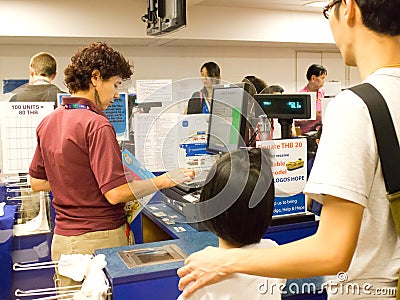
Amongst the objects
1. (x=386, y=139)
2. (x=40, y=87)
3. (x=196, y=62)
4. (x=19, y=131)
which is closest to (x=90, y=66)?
(x=19, y=131)

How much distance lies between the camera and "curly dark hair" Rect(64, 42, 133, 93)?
187cm

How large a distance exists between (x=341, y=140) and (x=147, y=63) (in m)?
5.80

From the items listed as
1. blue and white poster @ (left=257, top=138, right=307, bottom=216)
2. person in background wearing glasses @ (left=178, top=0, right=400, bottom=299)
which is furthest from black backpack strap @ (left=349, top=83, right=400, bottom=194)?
blue and white poster @ (left=257, top=138, right=307, bottom=216)

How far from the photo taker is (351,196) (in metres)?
0.73

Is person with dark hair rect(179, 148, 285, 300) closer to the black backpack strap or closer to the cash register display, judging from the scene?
the black backpack strap

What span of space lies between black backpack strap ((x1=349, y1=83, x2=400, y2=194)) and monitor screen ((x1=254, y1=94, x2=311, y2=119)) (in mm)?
958

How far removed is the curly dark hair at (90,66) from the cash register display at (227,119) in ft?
1.48

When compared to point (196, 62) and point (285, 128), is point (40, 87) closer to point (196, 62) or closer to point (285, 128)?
point (285, 128)

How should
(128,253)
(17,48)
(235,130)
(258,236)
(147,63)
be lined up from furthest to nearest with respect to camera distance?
(147,63) → (17,48) → (235,130) → (128,253) → (258,236)

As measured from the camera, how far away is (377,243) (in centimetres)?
83

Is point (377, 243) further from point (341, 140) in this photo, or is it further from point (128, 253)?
point (128, 253)

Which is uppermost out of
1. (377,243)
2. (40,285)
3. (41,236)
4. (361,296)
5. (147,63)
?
(147,63)

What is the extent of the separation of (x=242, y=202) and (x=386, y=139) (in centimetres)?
47

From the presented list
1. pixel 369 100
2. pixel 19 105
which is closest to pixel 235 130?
pixel 369 100
